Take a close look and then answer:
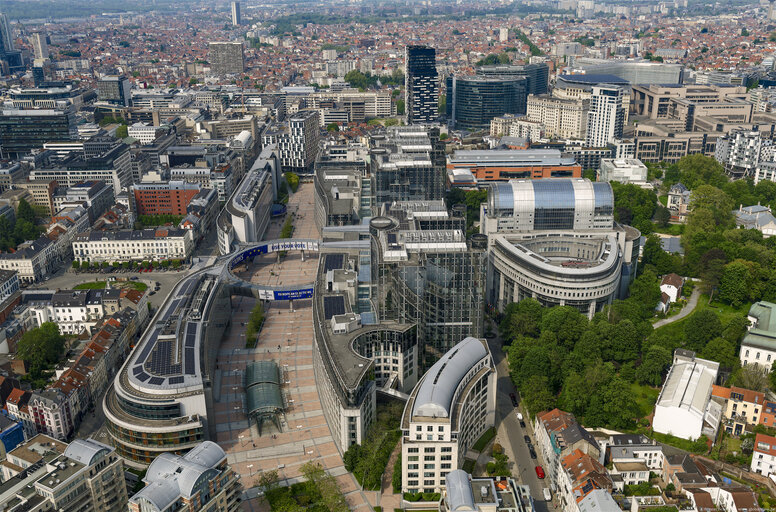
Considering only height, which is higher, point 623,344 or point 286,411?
point 623,344

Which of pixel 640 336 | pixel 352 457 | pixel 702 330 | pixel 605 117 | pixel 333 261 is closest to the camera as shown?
pixel 352 457

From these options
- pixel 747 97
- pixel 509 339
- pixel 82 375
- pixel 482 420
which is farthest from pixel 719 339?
pixel 747 97

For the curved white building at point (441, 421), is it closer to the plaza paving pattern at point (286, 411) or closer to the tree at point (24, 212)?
the plaza paving pattern at point (286, 411)

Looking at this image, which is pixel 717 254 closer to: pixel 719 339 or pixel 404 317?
pixel 719 339

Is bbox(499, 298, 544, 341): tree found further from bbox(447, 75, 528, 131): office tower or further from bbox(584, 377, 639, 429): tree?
bbox(447, 75, 528, 131): office tower

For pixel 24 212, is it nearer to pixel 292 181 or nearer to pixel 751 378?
pixel 292 181

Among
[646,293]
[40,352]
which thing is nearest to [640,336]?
[646,293]
